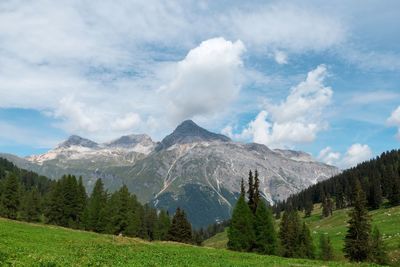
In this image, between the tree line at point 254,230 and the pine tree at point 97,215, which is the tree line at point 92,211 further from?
the tree line at point 254,230

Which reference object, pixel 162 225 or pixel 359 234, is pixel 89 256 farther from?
pixel 162 225

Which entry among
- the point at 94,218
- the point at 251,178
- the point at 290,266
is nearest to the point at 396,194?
the point at 251,178

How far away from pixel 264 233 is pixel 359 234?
17871mm

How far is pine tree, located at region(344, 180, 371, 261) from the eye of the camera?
70.9 meters

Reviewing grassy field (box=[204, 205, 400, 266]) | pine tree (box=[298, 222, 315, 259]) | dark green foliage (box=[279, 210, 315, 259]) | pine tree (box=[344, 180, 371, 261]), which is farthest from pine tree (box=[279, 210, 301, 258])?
pine tree (box=[344, 180, 371, 261])

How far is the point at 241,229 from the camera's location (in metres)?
79.9

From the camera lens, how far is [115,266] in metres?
25.8

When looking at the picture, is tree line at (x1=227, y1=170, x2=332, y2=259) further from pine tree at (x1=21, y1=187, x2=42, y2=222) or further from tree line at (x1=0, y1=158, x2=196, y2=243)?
pine tree at (x1=21, y1=187, x2=42, y2=222)

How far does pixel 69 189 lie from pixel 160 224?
137 ft

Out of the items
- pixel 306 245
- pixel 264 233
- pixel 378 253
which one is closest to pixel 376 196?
pixel 306 245

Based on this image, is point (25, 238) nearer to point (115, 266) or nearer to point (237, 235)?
point (115, 266)

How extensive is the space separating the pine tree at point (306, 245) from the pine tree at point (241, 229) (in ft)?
57.4

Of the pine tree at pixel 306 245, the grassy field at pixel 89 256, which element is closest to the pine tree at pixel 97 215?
the grassy field at pixel 89 256

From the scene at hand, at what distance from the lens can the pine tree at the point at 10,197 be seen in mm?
108812
